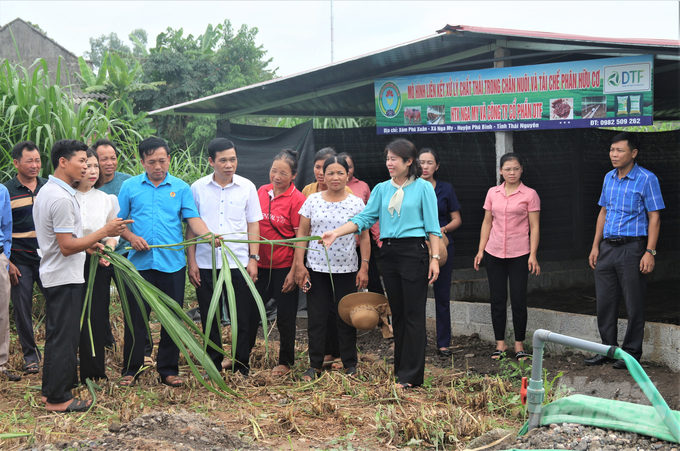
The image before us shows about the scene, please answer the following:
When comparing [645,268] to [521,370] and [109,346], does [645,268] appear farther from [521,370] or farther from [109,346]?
[109,346]

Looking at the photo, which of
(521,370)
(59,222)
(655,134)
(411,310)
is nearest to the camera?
(59,222)

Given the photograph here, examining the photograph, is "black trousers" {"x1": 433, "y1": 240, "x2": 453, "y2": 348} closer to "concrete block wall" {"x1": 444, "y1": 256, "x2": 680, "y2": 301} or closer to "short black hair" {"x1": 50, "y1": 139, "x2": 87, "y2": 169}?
"concrete block wall" {"x1": 444, "y1": 256, "x2": 680, "y2": 301}

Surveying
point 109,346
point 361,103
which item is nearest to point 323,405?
point 109,346

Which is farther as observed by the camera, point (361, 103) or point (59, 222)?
point (361, 103)

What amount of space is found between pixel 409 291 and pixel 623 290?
165 cm

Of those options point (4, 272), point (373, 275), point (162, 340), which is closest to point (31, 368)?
point (4, 272)

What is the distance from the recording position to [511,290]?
15.7 feet

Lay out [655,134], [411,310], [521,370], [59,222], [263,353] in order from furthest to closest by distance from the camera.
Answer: [655,134] → [263,353] → [521,370] → [411,310] → [59,222]

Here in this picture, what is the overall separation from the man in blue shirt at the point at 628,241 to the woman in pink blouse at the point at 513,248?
1.68ft

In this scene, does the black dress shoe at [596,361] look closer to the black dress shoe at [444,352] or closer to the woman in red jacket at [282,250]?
the black dress shoe at [444,352]

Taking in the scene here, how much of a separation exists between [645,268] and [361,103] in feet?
15.0

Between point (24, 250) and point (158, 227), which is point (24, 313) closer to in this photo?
point (24, 250)

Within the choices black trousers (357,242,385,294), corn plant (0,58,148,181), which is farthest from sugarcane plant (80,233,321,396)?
corn plant (0,58,148,181)

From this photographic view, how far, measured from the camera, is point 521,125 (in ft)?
16.9
